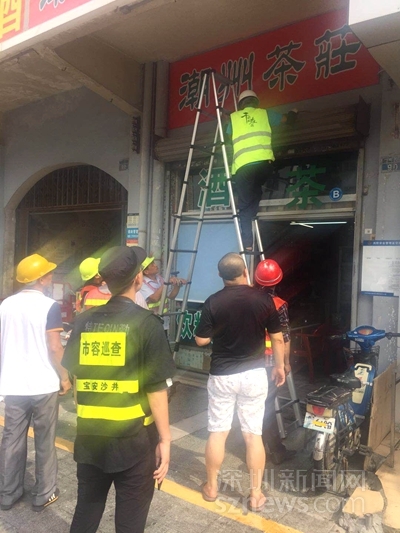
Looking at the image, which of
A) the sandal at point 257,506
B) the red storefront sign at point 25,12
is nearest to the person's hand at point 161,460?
the sandal at point 257,506

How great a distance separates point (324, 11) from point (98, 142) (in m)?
4.12

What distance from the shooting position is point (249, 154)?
4500mm

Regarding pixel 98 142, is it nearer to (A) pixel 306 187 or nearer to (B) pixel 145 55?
(B) pixel 145 55

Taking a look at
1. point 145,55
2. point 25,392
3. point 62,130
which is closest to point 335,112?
point 145,55

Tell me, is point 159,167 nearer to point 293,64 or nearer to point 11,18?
point 293,64

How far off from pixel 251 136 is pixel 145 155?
2459 millimetres

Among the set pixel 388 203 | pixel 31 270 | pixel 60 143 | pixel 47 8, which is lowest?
pixel 31 270

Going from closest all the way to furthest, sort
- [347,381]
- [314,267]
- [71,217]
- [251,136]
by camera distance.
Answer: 1. [347,381]
2. [251,136]
3. [71,217]
4. [314,267]

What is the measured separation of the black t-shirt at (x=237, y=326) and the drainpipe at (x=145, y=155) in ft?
11.9

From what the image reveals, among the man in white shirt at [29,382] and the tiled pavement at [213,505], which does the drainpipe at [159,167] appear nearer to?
the tiled pavement at [213,505]

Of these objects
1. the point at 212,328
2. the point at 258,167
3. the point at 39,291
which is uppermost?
the point at 258,167

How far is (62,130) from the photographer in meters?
8.09

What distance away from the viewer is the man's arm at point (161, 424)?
2061 mm

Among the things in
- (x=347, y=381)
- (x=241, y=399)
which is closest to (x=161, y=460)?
(x=241, y=399)
